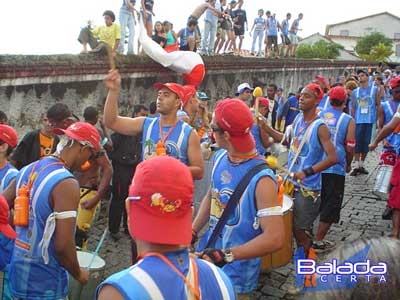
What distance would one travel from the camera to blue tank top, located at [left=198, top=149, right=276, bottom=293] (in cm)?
314

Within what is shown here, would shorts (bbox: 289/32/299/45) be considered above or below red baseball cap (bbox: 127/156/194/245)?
above

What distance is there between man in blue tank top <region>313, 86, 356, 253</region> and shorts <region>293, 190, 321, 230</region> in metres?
0.98

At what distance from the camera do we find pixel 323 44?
4900 centimetres

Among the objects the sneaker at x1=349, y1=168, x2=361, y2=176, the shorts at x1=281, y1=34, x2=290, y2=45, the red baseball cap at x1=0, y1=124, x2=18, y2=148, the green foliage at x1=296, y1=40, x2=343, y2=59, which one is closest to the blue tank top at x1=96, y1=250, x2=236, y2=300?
the red baseball cap at x1=0, y1=124, x2=18, y2=148

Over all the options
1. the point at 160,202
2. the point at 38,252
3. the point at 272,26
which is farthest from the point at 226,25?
the point at 160,202

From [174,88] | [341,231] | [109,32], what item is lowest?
[341,231]

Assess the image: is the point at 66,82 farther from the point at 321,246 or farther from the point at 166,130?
the point at 321,246

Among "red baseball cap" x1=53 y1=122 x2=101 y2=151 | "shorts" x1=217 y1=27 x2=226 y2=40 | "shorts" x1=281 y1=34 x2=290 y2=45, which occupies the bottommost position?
"red baseball cap" x1=53 y1=122 x2=101 y2=151

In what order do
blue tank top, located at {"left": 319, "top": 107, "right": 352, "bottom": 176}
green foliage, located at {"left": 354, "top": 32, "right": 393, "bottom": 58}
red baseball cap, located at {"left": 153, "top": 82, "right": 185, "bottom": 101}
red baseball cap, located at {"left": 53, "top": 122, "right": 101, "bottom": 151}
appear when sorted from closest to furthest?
red baseball cap, located at {"left": 53, "top": 122, "right": 101, "bottom": 151} < red baseball cap, located at {"left": 153, "top": 82, "right": 185, "bottom": 101} < blue tank top, located at {"left": 319, "top": 107, "right": 352, "bottom": 176} < green foliage, located at {"left": 354, "top": 32, "right": 393, "bottom": 58}

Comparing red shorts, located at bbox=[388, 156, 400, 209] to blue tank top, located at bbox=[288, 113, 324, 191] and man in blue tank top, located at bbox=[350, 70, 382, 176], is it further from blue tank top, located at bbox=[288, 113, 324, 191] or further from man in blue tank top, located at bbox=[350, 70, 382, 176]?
man in blue tank top, located at bbox=[350, 70, 382, 176]

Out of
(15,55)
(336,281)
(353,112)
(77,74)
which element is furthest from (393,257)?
(353,112)

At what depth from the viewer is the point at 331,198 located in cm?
633

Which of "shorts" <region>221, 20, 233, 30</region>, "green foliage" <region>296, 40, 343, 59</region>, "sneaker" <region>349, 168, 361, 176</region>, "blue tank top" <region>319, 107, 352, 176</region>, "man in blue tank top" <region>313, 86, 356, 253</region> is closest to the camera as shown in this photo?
"man in blue tank top" <region>313, 86, 356, 253</region>

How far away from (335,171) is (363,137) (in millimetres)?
5474
